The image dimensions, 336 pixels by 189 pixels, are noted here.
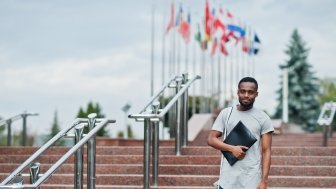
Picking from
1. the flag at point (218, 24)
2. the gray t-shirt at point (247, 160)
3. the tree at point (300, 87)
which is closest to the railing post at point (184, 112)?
the gray t-shirt at point (247, 160)

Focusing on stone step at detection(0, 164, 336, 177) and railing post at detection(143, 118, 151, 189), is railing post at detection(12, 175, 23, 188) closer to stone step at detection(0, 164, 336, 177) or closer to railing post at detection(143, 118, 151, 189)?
railing post at detection(143, 118, 151, 189)

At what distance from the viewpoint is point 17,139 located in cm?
3622

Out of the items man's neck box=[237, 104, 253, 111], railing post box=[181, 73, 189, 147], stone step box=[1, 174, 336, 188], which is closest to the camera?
man's neck box=[237, 104, 253, 111]

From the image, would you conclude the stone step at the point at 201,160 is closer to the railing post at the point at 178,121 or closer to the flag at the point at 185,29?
the railing post at the point at 178,121

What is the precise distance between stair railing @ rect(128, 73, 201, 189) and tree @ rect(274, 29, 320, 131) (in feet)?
129

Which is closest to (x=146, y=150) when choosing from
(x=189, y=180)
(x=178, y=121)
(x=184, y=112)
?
(x=189, y=180)

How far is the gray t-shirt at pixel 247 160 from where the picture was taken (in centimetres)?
555

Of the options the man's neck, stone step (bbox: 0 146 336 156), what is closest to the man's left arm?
the man's neck

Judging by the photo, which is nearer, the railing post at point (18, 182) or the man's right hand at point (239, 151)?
the man's right hand at point (239, 151)

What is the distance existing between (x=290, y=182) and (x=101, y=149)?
2771mm

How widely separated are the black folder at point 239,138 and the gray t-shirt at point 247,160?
24mm

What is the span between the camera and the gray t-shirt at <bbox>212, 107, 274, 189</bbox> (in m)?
5.55

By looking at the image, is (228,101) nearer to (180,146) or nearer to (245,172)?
(180,146)

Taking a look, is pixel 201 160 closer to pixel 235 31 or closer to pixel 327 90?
pixel 235 31
